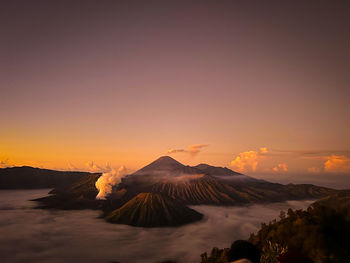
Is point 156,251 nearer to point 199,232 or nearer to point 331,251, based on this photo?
point 199,232

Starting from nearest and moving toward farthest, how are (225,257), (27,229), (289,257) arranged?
(289,257), (225,257), (27,229)

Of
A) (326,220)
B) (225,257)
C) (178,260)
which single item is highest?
(326,220)

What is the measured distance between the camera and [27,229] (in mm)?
182375

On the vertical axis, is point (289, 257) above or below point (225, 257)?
above

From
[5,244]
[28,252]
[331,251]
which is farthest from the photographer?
[5,244]

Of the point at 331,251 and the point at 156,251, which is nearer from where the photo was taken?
the point at 331,251

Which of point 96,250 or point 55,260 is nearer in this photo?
point 55,260

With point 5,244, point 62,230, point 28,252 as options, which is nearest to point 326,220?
point 28,252

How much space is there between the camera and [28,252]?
5359 inches

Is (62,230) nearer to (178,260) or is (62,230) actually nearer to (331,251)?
(178,260)

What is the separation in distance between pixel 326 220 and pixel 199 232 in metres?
179

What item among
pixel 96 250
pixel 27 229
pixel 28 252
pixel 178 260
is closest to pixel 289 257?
pixel 178 260

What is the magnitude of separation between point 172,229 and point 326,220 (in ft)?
602

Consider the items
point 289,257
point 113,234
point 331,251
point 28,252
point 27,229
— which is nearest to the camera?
point 331,251
